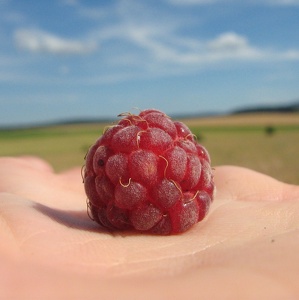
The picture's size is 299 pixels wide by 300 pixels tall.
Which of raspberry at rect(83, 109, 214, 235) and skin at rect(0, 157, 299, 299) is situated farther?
raspberry at rect(83, 109, 214, 235)

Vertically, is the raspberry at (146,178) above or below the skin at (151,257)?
above

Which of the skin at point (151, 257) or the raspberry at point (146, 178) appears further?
the raspberry at point (146, 178)

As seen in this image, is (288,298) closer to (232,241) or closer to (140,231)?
(232,241)

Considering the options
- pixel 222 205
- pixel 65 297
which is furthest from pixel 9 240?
pixel 222 205

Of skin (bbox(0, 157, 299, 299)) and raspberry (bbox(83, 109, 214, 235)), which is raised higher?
raspberry (bbox(83, 109, 214, 235))
